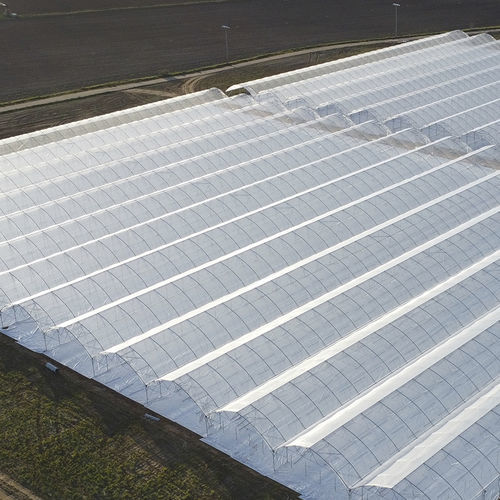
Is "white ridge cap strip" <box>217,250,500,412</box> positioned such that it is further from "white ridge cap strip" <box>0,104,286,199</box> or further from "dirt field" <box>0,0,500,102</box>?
"dirt field" <box>0,0,500,102</box>

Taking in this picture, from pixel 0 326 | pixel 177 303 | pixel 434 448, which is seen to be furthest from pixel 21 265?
pixel 434 448

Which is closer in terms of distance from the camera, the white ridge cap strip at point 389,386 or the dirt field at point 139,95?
the white ridge cap strip at point 389,386

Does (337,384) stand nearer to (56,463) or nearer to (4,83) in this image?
(56,463)

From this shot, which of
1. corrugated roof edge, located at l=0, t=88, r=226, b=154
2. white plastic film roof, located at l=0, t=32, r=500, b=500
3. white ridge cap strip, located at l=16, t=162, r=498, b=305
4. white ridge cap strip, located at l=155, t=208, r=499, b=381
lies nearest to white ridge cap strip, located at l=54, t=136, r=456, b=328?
white plastic film roof, located at l=0, t=32, r=500, b=500

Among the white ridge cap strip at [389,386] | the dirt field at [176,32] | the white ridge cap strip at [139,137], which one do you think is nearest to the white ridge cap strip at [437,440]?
Answer: the white ridge cap strip at [389,386]

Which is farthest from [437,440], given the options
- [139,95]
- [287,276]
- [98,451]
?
[139,95]

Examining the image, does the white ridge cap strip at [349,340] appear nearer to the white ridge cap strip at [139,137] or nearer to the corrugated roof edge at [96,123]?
the white ridge cap strip at [139,137]
